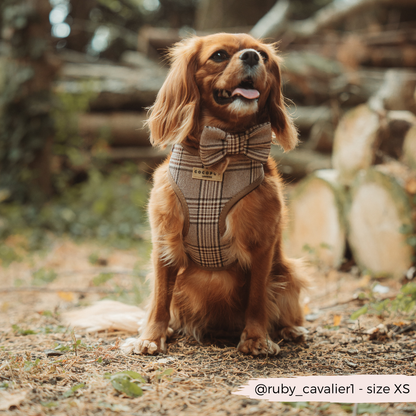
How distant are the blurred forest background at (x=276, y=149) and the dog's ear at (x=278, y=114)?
162 centimetres

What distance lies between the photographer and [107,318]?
2682 millimetres

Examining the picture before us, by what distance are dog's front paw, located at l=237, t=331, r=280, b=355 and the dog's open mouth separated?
122 centimetres

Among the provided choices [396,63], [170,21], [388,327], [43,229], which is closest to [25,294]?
[43,229]

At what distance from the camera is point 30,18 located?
611 centimetres

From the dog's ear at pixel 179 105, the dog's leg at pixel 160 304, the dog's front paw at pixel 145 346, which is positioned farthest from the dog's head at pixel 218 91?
the dog's front paw at pixel 145 346

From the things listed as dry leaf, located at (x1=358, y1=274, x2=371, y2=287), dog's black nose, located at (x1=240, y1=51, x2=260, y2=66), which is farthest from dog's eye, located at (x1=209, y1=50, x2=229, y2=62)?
dry leaf, located at (x1=358, y1=274, x2=371, y2=287)

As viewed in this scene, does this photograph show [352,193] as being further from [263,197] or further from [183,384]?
[183,384]

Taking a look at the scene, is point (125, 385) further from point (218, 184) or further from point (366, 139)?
point (366, 139)

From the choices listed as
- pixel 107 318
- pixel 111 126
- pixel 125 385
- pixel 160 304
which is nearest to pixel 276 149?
pixel 111 126

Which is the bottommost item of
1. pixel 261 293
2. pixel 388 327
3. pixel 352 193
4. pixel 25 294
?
pixel 25 294

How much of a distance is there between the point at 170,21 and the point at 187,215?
14226 millimetres

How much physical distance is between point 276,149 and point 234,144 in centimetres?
458

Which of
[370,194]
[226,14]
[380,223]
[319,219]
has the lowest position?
[319,219]

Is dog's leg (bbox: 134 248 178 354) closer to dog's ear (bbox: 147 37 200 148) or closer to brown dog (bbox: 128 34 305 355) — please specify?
brown dog (bbox: 128 34 305 355)
